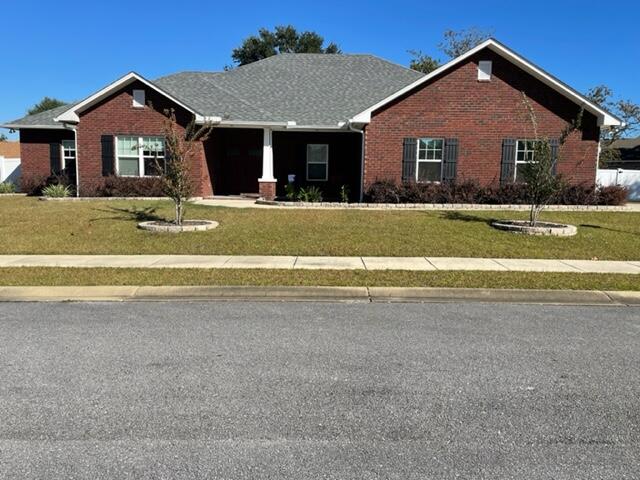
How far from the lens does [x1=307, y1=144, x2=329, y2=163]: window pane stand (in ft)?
72.4

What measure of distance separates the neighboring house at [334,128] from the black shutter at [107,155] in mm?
37

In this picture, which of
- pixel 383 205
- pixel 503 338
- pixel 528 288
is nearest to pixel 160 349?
pixel 503 338

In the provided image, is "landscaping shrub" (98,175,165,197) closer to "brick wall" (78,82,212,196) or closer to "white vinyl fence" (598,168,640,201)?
→ "brick wall" (78,82,212,196)

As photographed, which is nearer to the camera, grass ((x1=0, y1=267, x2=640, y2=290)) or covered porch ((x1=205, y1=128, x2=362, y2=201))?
grass ((x1=0, y1=267, x2=640, y2=290))

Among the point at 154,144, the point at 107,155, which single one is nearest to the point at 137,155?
the point at 154,144

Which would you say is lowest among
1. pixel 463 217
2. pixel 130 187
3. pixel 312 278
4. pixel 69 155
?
pixel 312 278

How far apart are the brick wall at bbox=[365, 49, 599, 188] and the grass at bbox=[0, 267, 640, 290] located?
34.6 feet

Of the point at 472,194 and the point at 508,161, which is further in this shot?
the point at 508,161

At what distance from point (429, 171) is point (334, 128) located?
155 inches

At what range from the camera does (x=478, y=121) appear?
1859cm

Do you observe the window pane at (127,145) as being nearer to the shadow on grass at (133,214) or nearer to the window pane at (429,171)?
the shadow on grass at (133,214)

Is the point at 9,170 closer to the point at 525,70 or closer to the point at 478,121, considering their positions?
the point at 478,121

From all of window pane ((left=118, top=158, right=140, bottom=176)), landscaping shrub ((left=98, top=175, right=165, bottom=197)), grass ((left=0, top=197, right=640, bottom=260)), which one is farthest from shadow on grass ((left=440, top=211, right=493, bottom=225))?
window pane ((left=118, top=158, right=140, bottom=176))

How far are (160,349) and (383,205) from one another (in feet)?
43.1
